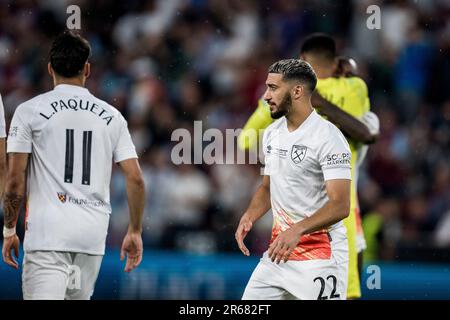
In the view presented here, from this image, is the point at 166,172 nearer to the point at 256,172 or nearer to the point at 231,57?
the point at 256,172

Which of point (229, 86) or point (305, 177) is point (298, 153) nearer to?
point (305, 177)

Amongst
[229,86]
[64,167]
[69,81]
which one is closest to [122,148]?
[64,167]

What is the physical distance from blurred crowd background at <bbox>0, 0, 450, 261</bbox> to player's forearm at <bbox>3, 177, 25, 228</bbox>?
6025 mm

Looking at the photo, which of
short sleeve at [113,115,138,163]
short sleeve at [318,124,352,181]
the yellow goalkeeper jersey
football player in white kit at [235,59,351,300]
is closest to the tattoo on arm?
short sleeve at [113,115,138,163]

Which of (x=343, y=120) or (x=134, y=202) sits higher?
(x=343, y=120)

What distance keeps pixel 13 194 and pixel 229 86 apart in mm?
8289

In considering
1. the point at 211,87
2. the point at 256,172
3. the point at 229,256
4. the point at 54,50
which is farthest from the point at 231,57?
the point at 54,50

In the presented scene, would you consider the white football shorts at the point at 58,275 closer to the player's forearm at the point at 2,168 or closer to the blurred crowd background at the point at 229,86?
the player's forearm at the point at 2,168

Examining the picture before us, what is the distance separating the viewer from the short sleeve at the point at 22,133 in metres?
6.43

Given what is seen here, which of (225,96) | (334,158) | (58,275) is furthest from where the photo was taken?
(225,96)

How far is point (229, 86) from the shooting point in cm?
1455

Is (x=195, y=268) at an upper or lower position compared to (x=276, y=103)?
lower

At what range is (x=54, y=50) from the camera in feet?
21.7

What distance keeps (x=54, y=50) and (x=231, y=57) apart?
8.17 metres
